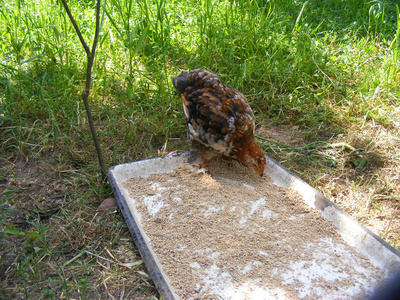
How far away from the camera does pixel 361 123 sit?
3.27m

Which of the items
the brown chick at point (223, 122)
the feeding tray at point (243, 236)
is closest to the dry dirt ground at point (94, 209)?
the feeding tray at point (243, 236)

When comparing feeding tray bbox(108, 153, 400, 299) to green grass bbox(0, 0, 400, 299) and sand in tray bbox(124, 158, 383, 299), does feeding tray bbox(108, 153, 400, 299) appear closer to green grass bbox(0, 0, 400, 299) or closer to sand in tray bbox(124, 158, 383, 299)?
sand in tray bbox(124, 158, 383, 299)

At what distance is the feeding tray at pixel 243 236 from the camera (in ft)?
5.82

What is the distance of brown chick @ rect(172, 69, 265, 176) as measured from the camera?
252 cm

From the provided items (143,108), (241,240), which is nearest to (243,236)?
(241,240)

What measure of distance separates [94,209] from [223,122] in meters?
1.13

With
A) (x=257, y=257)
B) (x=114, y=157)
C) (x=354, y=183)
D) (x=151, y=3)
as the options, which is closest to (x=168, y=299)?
(x=257, y=257)

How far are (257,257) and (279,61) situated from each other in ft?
8.50

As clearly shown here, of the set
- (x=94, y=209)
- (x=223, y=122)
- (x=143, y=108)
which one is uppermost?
(x=223, y=122)

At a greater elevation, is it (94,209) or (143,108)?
(143,108)

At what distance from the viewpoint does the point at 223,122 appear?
8.21 ft

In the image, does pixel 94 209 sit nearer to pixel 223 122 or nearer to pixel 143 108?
pixel 223 122

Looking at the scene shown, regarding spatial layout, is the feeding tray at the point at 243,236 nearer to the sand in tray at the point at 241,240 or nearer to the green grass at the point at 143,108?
the sand in tray at the point at 241,240

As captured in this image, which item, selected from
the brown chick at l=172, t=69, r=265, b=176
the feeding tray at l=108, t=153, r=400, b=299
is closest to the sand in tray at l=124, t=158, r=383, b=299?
the feeding tray at l=108, t=153, r=400, b=299
